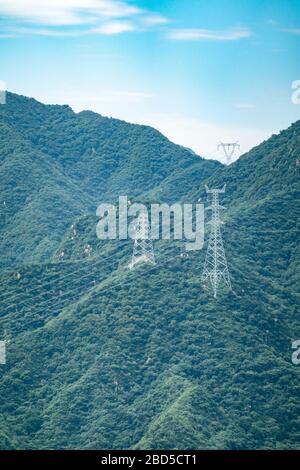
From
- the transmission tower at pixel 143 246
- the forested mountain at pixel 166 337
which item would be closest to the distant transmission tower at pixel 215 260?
the forested mountain at pixel 166 337

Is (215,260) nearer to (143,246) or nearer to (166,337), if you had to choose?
(166,337)

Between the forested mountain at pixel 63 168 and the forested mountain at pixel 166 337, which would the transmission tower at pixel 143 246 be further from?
the forested mountain at pixel 63 168

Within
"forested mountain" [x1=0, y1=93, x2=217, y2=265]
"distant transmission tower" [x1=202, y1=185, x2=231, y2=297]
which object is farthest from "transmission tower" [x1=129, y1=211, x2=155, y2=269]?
"forested mountain" [x1=0, y1=93, x2=217, y2=265]

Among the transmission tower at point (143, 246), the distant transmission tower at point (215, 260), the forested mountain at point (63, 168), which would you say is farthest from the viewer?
the forested mountain at point (63, 168)

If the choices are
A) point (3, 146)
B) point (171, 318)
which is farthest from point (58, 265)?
point (3, 146)

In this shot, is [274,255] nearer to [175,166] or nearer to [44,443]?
[44,443]

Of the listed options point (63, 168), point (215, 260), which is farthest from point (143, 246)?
point (63, 168)

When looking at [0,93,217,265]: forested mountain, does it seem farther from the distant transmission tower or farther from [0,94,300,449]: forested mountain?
the distant transmission tower
